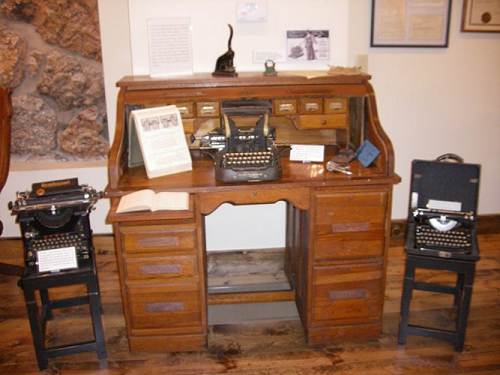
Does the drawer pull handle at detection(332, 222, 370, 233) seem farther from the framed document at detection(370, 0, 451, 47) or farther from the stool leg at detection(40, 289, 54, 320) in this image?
the stool leg at detection(40, 289, 54, 320)

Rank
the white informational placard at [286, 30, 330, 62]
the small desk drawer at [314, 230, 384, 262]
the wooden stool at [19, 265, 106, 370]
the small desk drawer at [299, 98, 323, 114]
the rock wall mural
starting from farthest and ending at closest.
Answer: the rock wall mural < the white informational placard at [286, 30, 330, 62] < the small desk drawer at [299, 98, 323, 114] < the small desk drawer at [314, 230, 384, 262] < the wooden stool at [19, 265, 106, 370]

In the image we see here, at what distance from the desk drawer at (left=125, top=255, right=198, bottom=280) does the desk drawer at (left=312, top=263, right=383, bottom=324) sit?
1.82 feet

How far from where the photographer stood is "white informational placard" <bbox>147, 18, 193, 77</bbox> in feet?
8.17

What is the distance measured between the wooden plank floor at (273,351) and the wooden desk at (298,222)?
8cm

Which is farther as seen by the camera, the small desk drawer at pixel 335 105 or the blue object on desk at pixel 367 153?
the small desk drawer at pixel 335 105

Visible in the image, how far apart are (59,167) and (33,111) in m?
0.36

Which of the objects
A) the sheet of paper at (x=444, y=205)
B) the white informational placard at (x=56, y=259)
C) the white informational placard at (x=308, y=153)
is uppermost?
the white informational placard at (x=308, y=153)

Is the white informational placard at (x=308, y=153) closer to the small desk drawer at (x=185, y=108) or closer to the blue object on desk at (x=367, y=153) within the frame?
the blue object on desk at (x=367, y=153)

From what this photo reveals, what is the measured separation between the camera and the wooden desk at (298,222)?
6.55ft

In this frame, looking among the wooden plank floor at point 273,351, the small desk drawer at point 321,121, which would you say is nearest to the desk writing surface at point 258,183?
the small desk drawer at point 321,121

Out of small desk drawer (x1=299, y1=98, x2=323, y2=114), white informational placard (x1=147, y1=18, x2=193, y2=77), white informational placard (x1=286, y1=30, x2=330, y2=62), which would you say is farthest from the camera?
white informational placard (x1=286, y1=30, x2=330, y2=62)

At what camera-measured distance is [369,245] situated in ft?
6.89

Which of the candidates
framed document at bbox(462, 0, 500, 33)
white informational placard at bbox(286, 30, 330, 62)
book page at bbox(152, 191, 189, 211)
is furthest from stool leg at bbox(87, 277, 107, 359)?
framed document at bbox(462, 0, 500, 33)

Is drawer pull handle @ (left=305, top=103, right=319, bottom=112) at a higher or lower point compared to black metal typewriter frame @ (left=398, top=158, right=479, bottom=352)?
higher
